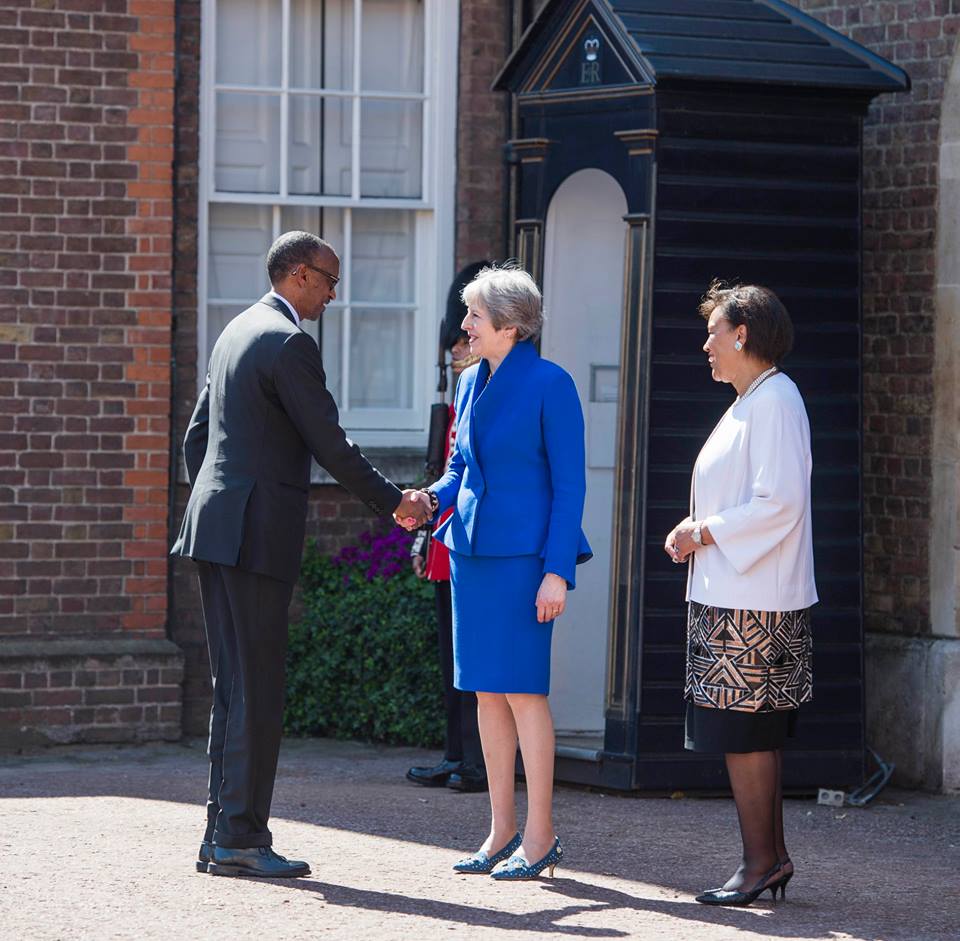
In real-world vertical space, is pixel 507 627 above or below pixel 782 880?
above

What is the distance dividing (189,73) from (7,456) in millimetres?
2129

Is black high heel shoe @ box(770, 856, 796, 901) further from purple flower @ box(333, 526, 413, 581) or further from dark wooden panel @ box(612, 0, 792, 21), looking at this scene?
purple flower @ box(333, 526, 413, 581)

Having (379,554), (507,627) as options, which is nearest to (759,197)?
(507,627)

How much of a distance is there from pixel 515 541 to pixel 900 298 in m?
3.24

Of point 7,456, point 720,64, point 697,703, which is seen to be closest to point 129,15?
point 7,456

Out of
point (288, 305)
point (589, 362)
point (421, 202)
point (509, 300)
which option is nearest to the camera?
point (509, 300)

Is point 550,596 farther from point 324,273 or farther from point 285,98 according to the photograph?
point 285,98

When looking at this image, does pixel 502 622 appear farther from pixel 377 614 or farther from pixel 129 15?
pixel 129 15

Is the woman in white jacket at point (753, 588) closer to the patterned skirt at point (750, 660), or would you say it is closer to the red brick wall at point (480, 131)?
the patterned skirt at point (750, 660)

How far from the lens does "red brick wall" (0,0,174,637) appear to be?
873cm

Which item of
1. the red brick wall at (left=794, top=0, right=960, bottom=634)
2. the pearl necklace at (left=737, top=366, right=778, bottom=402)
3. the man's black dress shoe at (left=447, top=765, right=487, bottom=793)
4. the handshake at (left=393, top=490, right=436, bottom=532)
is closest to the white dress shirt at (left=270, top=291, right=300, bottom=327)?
the handshake at (left=393, top=490, right=436, bottom=532)

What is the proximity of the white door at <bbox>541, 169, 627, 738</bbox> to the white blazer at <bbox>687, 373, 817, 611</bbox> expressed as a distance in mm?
2509

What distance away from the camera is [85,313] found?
28.9ft

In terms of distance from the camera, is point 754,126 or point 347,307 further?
point 347,307
